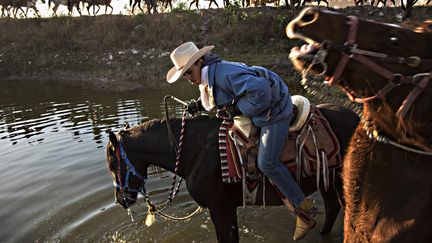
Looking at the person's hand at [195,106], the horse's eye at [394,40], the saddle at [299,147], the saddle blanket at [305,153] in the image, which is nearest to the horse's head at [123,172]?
the person's hand at [195,106]

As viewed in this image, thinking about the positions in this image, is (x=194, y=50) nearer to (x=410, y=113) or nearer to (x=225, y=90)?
(x=225, y=90)

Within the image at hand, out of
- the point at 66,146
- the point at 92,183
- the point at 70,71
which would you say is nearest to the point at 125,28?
the point at 70,71

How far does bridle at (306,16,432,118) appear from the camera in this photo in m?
1.42

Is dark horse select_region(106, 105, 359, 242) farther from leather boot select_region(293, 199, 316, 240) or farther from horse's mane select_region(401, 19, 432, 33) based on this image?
horse's mane select_region(401, 19, 432, 33)

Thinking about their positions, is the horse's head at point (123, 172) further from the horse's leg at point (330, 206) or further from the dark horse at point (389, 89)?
the dark horse at point (389, 89)

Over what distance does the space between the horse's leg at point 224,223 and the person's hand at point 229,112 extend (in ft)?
3.41

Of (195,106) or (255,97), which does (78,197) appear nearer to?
(195,106)

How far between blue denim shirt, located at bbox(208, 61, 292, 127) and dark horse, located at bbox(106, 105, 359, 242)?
53cm

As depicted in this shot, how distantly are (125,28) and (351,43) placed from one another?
84.9 ft

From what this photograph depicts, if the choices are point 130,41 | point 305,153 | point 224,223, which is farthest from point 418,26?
point 130,41

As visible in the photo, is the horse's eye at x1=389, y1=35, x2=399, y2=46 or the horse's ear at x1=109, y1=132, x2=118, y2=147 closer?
the horse's eye at x1=389, y1=35, x2=399, y2=46

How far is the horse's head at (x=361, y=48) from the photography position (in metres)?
1.45

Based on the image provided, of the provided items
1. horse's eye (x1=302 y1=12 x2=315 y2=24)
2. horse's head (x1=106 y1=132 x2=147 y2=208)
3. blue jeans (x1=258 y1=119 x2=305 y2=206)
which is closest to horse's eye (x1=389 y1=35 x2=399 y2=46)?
horse's eye (x1=302 y1=12 x2=315 y2=24)

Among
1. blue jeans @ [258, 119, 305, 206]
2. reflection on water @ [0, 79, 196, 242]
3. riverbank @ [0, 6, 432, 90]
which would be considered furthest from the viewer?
riverbank @ [0, 6, 432, 90]
